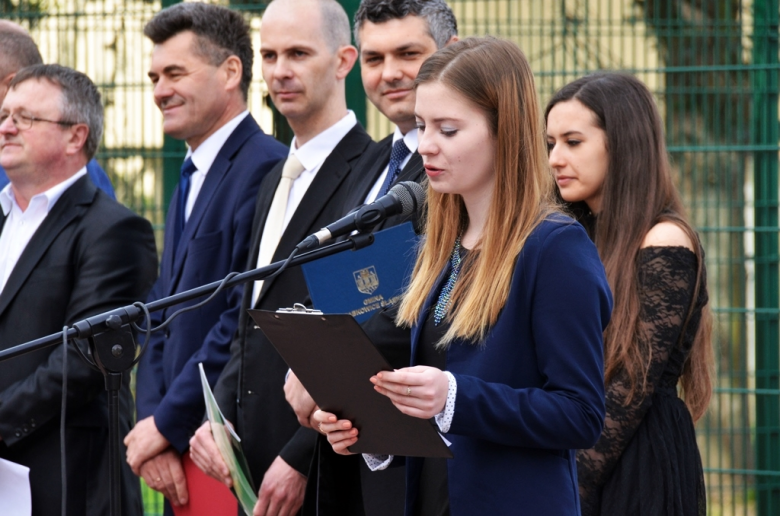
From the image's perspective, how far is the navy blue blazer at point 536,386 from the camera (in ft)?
7.07

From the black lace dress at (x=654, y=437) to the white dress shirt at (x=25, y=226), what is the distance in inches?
92.3

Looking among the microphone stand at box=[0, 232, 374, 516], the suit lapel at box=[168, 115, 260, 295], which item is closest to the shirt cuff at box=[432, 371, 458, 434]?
the microphone stand at box=[0, 232, 374, 516]

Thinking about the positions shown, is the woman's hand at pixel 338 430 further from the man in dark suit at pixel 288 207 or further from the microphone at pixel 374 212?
the man in dark suit at pixel 288 207

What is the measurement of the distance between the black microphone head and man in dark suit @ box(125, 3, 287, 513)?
1321 millimetres

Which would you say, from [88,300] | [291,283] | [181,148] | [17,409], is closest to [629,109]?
[291,283]

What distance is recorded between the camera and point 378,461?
102 inches

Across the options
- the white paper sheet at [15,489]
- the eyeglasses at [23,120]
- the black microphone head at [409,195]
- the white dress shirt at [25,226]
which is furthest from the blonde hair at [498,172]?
the eyeglasses at [23,120]

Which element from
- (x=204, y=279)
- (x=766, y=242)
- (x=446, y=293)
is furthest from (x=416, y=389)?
(x=766, y=242)

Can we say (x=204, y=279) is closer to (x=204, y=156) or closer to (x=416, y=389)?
(x=204, y=156)

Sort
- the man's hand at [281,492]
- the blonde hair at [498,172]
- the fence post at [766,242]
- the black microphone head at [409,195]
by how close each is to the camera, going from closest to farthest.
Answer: the blonde hair at [498,172], the black microphone head at [409,195], the man's hand at [281,492], the fence post at [766,242]

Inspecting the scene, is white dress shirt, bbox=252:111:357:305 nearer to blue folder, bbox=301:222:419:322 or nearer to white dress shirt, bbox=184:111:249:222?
white dress shirt, bbox=184:111:249:222

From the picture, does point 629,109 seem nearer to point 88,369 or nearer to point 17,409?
point 88,369

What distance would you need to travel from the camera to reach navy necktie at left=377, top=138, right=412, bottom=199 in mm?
3350

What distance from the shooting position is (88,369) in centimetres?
380
